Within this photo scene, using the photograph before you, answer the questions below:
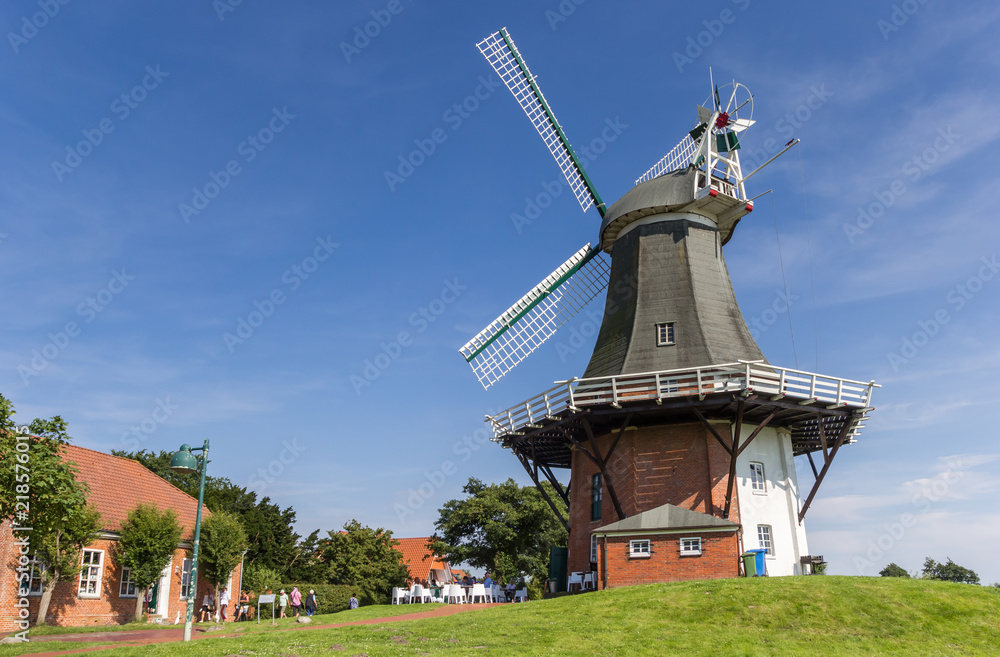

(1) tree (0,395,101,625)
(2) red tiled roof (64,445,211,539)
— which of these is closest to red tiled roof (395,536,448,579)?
(2) red tiled roof (64,445,211,539)

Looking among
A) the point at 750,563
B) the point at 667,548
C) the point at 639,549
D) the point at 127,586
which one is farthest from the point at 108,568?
the point at 750,563

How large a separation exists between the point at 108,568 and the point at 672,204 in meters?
21.1

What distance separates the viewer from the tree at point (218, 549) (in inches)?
977

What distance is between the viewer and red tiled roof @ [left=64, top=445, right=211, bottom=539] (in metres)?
22.7

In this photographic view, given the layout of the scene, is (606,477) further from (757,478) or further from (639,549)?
(757,478)

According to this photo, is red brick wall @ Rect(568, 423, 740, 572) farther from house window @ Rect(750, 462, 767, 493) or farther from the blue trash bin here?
the blue trash bin

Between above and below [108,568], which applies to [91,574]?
below

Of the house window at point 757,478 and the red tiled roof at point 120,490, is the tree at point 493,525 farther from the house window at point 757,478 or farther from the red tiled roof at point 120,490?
the house window at point 757,478

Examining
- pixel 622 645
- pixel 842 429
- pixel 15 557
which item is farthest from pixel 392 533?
pixel 622 645

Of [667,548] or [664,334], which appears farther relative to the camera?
[664,334]

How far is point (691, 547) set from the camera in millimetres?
17938

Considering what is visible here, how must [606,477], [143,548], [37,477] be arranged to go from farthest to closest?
[143,548] < [606,477] < [37,477]

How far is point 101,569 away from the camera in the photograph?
2105 centimetres

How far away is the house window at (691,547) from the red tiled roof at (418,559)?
98.6 feet
